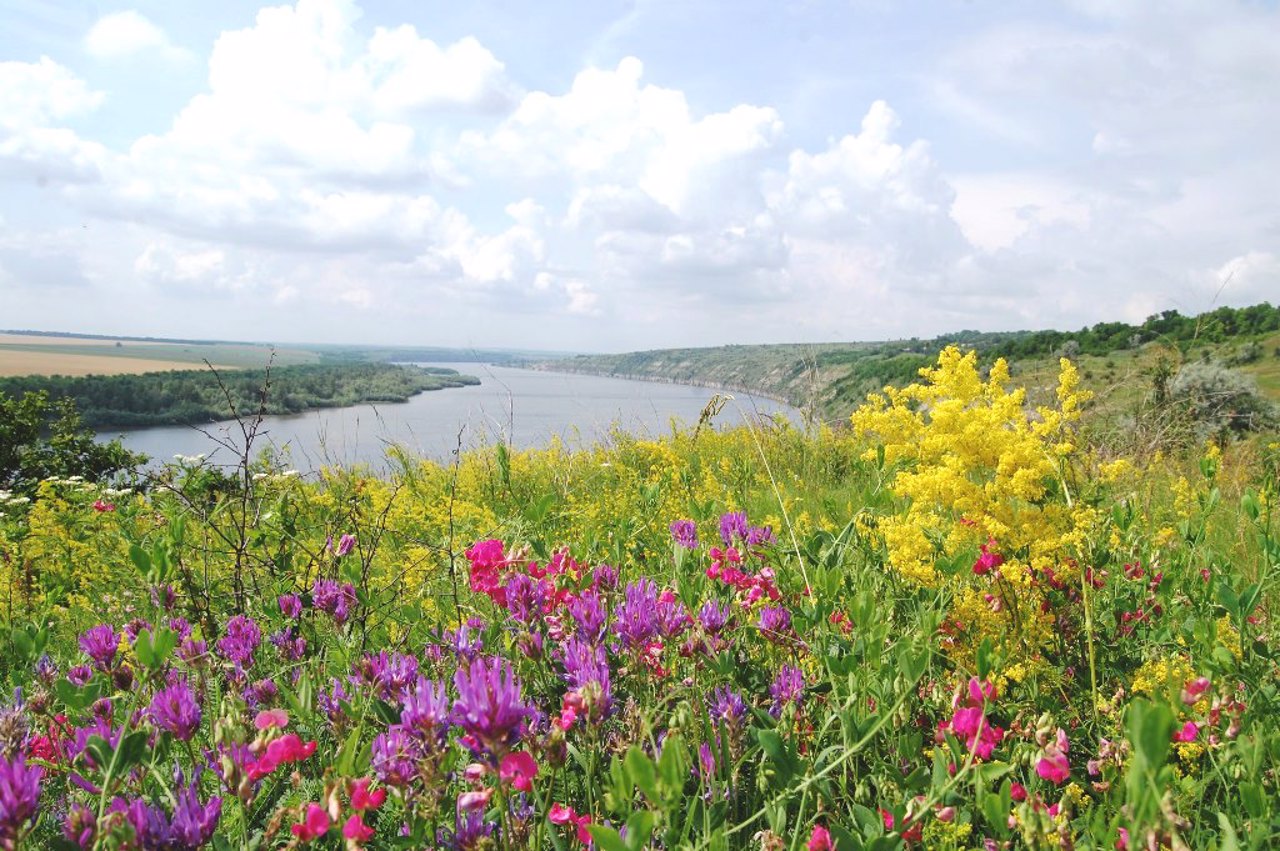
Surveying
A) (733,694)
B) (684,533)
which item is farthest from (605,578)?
(684,533)

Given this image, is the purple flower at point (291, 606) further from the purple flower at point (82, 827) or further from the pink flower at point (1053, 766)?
the pink flower at point (1053, 766)

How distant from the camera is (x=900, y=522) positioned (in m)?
2.56

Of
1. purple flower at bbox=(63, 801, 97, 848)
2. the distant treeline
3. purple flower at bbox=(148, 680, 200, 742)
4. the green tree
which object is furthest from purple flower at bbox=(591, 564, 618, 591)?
the distant treeline

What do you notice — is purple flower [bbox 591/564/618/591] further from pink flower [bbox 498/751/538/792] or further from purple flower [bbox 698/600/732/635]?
pink flower [bbox 498/751/538/792]

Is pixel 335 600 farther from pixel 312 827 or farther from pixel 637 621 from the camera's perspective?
pixel 312 827

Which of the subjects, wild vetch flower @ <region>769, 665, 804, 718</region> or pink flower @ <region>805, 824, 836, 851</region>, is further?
wild vetch flower @ <region>769, 665, 804, 718</region>

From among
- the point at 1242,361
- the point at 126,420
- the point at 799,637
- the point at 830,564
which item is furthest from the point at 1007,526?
the point at 1242,361

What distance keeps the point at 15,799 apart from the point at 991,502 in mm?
2317

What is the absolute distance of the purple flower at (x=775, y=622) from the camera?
2014 millimetres

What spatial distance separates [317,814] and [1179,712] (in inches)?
61.5

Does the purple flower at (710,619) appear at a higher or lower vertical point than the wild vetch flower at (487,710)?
lower

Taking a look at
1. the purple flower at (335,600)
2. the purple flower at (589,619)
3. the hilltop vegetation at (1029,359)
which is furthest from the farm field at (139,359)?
the hilltop vegetation at (1029,359)

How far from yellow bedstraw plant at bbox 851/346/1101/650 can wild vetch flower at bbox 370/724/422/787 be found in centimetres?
147

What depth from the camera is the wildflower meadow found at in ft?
3.79
